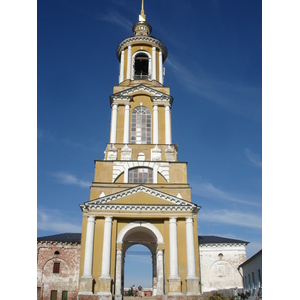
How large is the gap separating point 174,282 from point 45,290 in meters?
11.4

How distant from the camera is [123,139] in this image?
29000mm

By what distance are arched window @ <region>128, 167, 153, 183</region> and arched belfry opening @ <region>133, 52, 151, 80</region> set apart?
10.1 metres

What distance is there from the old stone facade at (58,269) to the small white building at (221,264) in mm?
11307

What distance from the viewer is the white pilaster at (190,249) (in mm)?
22625

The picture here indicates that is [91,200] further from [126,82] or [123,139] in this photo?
[126,82]

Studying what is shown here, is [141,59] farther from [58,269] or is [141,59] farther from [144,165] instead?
[58,269]

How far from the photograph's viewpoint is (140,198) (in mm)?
24562

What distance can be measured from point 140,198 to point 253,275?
35.8 ft

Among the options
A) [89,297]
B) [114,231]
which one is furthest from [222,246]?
[89,297]

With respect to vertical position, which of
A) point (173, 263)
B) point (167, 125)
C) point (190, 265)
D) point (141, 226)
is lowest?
point (190, 265)

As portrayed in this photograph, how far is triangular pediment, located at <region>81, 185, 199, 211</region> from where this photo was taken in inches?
947

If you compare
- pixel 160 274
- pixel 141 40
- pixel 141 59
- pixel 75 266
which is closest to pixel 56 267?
pixel 75 266

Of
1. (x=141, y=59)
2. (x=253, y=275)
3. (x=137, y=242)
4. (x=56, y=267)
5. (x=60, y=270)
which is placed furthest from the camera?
(x=141, y=59)

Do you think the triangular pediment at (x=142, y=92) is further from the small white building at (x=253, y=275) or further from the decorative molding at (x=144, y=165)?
the small white building at (x=253, y=275)
